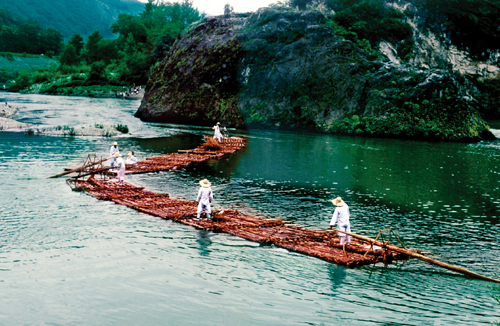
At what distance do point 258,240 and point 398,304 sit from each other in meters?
6.73

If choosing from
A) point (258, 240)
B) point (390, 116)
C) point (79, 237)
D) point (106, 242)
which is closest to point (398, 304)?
point (258, 240)

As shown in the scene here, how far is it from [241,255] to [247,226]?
306 cm

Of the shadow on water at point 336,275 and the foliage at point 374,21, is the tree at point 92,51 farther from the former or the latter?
the shadow on water at point 336,275

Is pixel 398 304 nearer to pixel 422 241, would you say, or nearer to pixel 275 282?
pixel 275 282

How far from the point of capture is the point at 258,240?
18.6m

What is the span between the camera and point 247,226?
66.4 ft

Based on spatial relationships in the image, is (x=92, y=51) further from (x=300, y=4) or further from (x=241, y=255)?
(x=241, y=255)

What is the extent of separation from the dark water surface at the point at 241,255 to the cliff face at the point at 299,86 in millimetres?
28110

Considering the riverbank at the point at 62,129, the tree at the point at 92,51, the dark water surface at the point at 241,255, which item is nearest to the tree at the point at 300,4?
the riverbank at the point at 62,129

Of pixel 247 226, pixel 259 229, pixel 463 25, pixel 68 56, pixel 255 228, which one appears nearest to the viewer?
pixel 259 229

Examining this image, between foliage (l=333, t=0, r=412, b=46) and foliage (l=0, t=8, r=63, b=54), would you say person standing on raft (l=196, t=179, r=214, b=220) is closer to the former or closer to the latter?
foliage (l=333, t=0, r=412, b=46)

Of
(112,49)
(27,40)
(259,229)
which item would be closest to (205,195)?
(259,229)

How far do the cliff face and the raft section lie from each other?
44536 millimetres

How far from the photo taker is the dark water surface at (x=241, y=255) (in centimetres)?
1294
